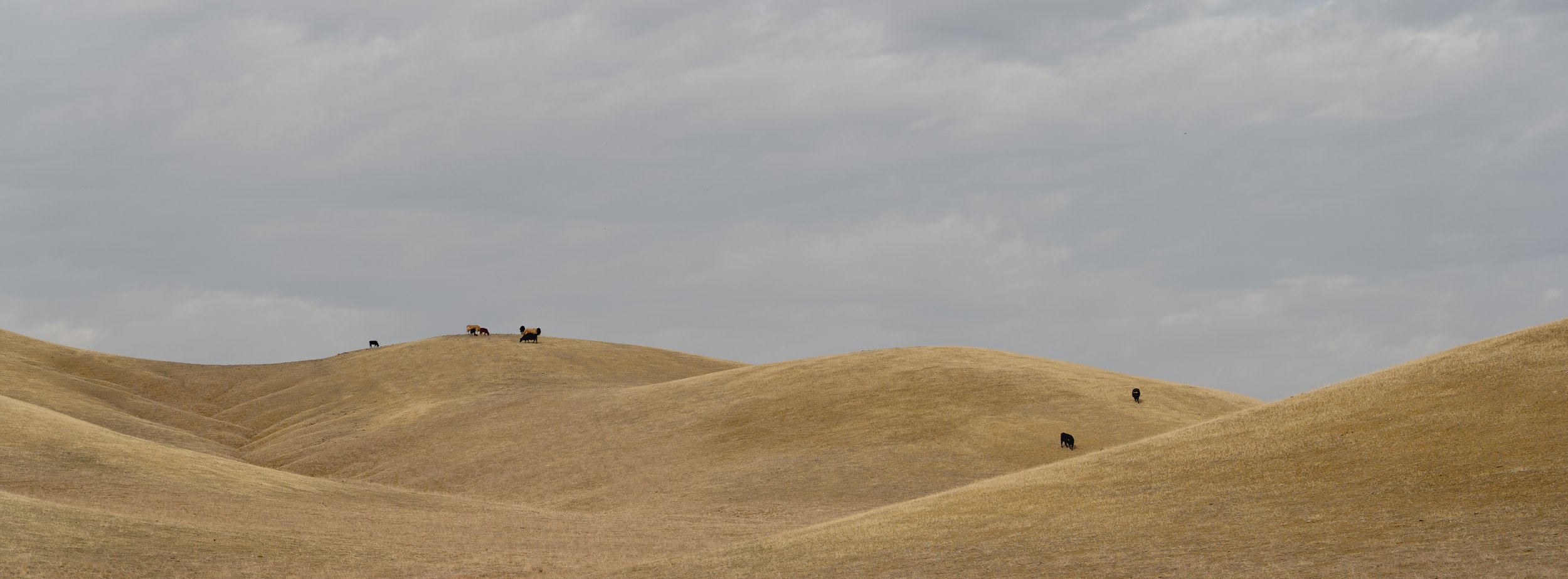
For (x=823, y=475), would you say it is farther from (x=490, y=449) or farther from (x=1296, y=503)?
(x=1296, y=503)

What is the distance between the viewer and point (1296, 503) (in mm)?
26719

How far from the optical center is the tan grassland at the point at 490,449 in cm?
3209

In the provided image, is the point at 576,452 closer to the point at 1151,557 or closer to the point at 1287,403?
the point at 1287,403

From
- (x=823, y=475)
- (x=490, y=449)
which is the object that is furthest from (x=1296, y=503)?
(x=490, y=449)

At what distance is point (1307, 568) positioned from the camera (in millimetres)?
21188

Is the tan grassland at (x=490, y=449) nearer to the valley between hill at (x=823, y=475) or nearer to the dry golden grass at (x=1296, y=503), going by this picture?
the valley between hill at (x=823, y=475)

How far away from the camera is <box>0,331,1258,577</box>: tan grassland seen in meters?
32.1

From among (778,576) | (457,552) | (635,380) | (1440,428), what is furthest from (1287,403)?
(635,380)

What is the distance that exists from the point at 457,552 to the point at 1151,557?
20839mm

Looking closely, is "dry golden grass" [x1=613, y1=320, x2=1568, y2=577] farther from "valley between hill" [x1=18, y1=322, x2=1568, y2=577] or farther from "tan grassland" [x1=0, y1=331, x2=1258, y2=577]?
"tan grassland" [x1=0, y1=331, x2=1258, y2=577]

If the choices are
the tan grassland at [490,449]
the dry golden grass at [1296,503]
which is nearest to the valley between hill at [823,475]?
the dry golden grass at [1296,503]

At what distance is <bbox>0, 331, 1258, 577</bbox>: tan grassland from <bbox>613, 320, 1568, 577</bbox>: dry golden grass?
7981mm

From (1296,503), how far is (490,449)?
45.0m

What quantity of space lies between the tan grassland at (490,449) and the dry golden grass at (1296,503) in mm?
7981
